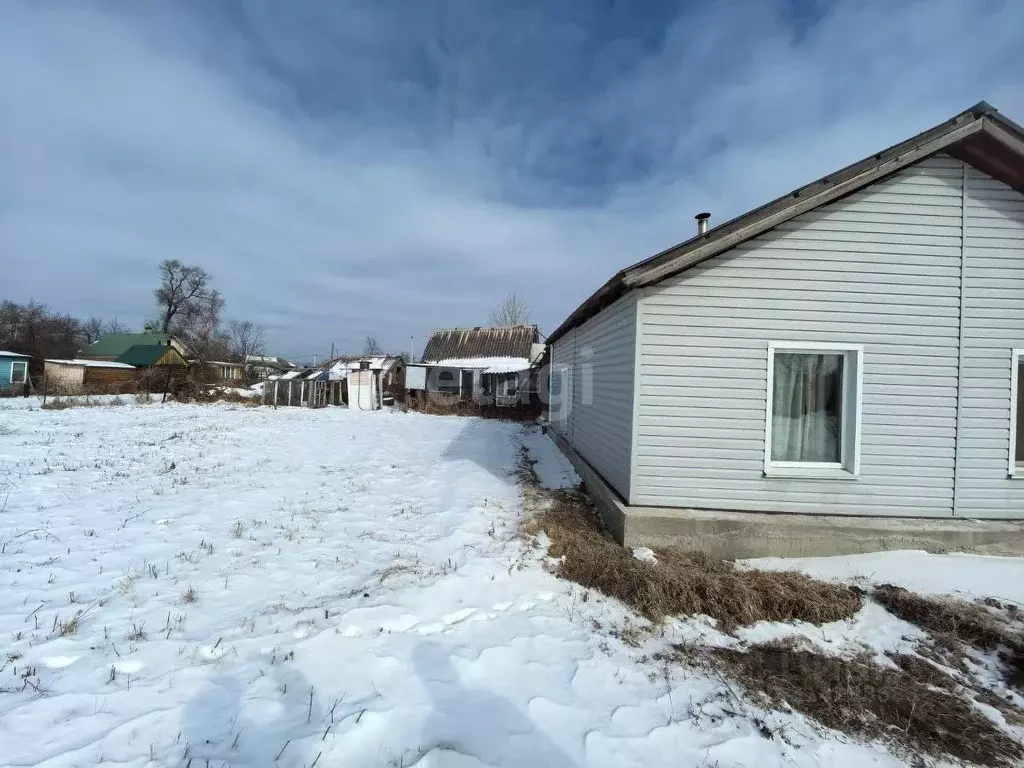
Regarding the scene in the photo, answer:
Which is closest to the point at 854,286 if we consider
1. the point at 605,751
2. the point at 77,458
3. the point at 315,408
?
the point at 605,751

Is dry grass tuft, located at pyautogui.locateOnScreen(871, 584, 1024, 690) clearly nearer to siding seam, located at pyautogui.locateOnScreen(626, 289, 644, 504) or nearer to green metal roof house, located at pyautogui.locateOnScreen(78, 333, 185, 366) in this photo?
siding seam, located at pyautogui.locateOnScreen(626, 289, 644, 504)

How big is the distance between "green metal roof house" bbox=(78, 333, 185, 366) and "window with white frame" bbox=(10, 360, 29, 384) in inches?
355

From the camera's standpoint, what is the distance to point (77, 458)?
29.3 ft

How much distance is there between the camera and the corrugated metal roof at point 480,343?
1059 inches

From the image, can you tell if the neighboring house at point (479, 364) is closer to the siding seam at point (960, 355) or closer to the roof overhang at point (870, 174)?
the roof overhang at point (870, 174)

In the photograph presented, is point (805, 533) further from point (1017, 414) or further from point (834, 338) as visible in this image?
point (1017, 414)

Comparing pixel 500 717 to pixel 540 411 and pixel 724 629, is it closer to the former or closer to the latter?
pixel 724 629

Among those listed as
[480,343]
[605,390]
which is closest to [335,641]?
[605,390]

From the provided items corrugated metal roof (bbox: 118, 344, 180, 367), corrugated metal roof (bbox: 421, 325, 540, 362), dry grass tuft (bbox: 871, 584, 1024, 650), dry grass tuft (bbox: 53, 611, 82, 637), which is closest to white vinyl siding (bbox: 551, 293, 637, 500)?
dry grass tuft (bbox: 871, 584, 1024, 650)

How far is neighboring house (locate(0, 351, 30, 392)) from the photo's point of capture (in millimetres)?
30983

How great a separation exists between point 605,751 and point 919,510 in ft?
15.8

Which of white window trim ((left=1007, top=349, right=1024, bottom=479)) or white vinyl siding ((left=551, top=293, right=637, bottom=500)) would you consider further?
white vinyl siding ((left=551, top=293, right=637, bottom=500))

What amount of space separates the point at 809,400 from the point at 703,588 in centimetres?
260

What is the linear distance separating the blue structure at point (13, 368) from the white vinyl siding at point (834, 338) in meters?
42.2
